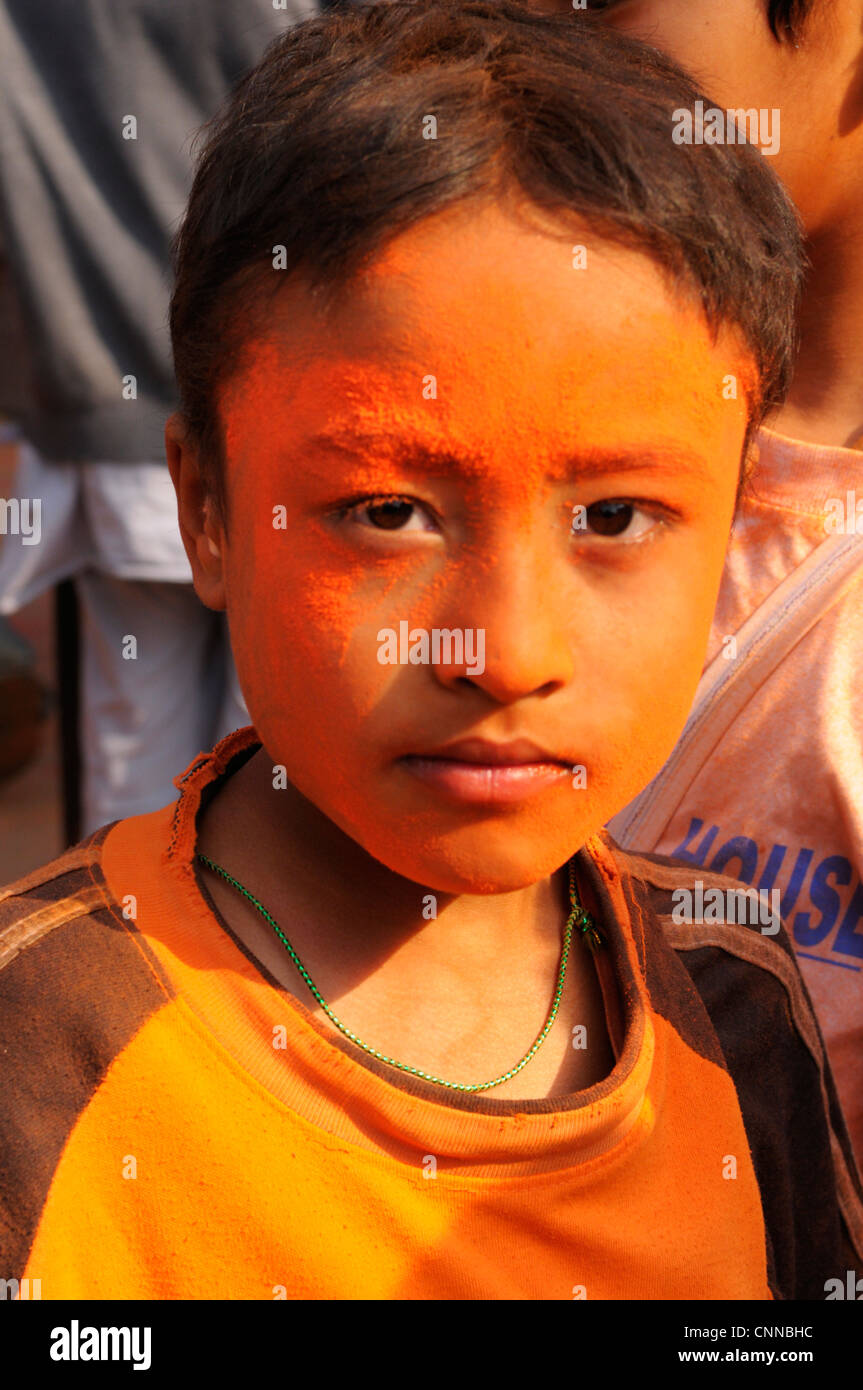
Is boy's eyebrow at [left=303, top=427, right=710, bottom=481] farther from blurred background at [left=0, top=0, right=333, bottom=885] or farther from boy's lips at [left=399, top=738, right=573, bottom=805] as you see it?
blurred background at [left=0, top=0, right=333, bottom=885]

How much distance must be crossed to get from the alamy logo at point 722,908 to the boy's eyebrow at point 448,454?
0.65 m

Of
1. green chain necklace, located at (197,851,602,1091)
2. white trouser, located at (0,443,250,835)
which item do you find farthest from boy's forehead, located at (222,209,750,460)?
white trouser, located at (0,443,250,835)

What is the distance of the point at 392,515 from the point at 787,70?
0.90 meters

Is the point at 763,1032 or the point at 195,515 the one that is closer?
the point at 195,515

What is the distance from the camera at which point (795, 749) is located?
1.73 m

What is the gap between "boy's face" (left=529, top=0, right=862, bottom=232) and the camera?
152cm

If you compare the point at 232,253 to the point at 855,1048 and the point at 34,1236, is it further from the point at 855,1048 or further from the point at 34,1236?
the point at 855,1048

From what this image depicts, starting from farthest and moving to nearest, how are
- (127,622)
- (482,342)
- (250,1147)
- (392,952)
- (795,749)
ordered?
(127,622), (795,749), (392,952), (250,1147), (482,342)

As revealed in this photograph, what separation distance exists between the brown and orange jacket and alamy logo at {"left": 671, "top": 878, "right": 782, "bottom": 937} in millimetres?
264

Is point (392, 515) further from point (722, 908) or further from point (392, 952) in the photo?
point (722, 908)

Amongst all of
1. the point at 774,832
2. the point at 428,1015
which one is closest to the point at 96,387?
the point at 774,832

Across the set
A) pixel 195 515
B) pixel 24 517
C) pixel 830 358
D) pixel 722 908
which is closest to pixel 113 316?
pixel 24 517

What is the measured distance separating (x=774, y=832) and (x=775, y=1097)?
37 cm

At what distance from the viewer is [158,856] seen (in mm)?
1265
